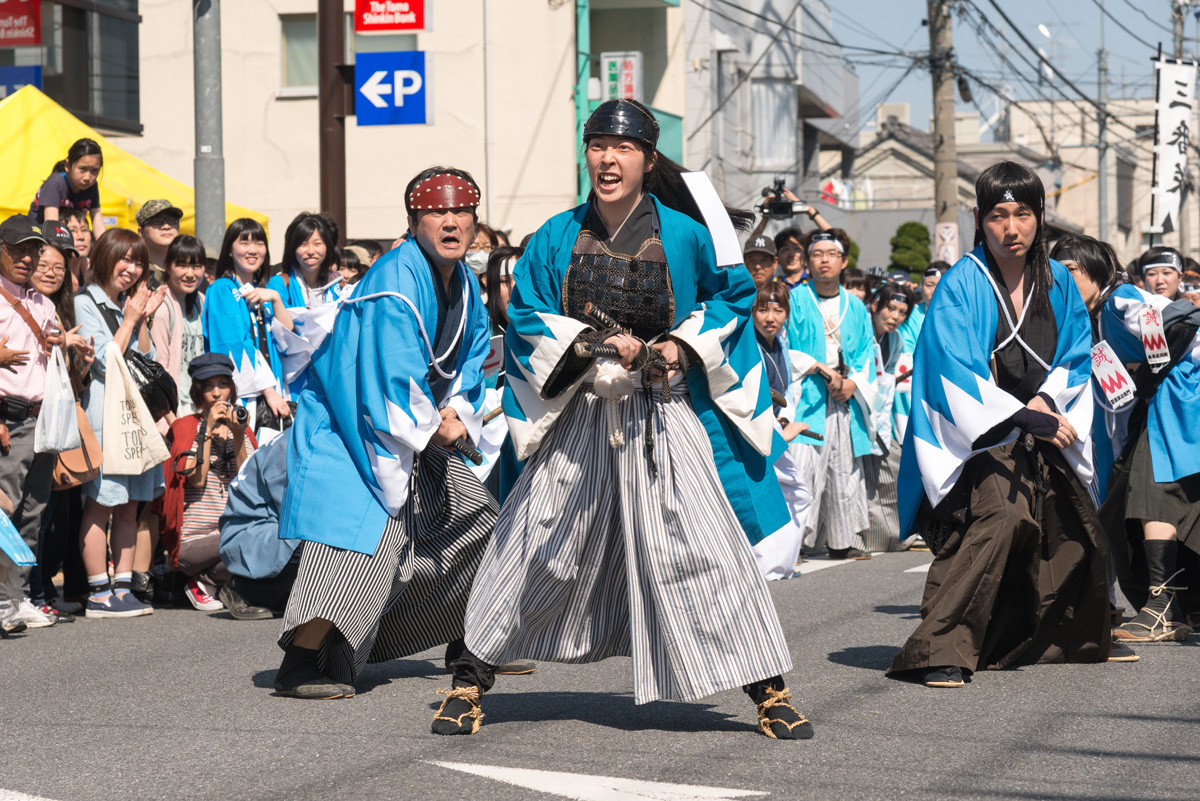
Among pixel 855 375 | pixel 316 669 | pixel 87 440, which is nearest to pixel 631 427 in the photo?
pixel 316 669

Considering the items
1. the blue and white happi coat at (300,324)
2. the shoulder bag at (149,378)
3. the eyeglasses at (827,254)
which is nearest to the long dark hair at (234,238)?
the blue and white happi coat at (300,324)

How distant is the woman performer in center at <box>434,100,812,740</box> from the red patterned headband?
62 cm

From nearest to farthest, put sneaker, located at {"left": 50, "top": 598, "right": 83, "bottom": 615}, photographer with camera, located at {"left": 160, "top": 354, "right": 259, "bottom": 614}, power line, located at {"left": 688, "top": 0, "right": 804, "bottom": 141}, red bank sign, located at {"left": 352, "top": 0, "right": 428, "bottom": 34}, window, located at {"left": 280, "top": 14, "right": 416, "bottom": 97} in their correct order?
sneaker, located at {"left": 50, "top": 598, "right": 83, "bottom": 615} → photographer with camera, located at {"left": 160, "top": 354, "right": 259, "bottom": 614} → red bank sign, located at {"left": 352, "top": 0, "right": 428, "bottom": 34} → window, located at {"left": 280, "top": 14, "right": 416, "bottom": 97} → power line, located at {"left": 688, "top": 0, "right": 804, "bottom": 141}

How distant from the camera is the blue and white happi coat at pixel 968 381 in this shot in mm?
5531

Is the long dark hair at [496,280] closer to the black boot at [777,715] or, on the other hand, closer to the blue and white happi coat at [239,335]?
the blue and white happi coat at [239,335]

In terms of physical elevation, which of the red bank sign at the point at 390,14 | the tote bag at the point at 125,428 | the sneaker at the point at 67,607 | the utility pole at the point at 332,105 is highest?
the red bank sign at the point at 390,14

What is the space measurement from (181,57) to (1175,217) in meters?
16.4

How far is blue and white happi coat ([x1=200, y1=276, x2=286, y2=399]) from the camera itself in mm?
8328

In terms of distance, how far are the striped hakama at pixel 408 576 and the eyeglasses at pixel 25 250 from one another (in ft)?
9.59

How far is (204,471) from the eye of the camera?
7996mm

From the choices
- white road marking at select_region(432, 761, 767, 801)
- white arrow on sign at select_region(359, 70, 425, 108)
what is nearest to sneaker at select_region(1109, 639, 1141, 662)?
white road marking at select_region(432, 761, 767, 801)

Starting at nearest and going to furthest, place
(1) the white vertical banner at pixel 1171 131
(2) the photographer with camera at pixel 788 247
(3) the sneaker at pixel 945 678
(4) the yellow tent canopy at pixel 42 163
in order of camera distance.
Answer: (3) the sneaker at pixel 945 678 → (2) the photographer with camera at pixel 788 247 → (4) the yellow tent canopy at pixel 42 163 → (1) the white vertical banner at pixel 1171 131

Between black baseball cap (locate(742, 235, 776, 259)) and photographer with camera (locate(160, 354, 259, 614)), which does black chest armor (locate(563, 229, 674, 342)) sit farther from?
black baseball cap (locate(742, 235, 776, 259))

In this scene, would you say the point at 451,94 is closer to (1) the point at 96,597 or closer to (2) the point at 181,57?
(2) the point at 181,57
